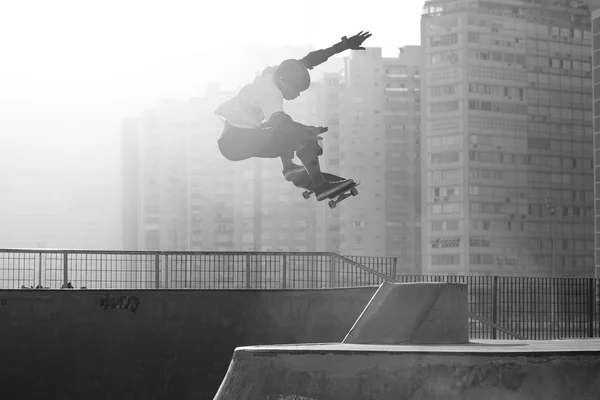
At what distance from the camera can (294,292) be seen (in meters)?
17.2

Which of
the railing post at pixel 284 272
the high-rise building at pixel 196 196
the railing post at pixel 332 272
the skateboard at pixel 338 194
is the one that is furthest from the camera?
the high-rise building at pixel 196 196

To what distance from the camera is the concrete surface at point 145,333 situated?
661 inches

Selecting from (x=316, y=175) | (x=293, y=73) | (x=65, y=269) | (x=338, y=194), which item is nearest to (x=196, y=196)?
(x=65, y=269)

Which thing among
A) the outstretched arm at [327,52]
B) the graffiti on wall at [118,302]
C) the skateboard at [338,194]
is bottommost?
the graffiti on wall at [118,302]

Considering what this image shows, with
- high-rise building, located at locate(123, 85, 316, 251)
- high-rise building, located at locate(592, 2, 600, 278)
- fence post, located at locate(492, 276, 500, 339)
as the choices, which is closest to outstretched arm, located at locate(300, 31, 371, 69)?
fence post, located at locate(492, 276, 500, 339)

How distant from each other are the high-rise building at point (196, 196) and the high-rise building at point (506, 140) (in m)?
16.7

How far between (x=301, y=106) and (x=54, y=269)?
324 feet

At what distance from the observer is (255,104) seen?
13.3 meters

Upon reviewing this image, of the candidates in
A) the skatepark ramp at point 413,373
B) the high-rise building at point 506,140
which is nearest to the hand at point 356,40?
the skatepark ramp at point 413,373

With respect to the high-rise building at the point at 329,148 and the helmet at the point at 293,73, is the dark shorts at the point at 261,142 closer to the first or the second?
the helmet at the point at 293,73

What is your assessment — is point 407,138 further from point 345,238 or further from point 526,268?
point 526,268

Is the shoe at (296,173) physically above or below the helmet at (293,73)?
below

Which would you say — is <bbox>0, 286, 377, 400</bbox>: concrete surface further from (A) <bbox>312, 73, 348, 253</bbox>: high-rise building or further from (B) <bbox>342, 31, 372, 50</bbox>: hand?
(A) <bbox>312, 73, 348, 253</bbox>: high-rise building

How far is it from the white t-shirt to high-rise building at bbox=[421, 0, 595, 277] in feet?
270
